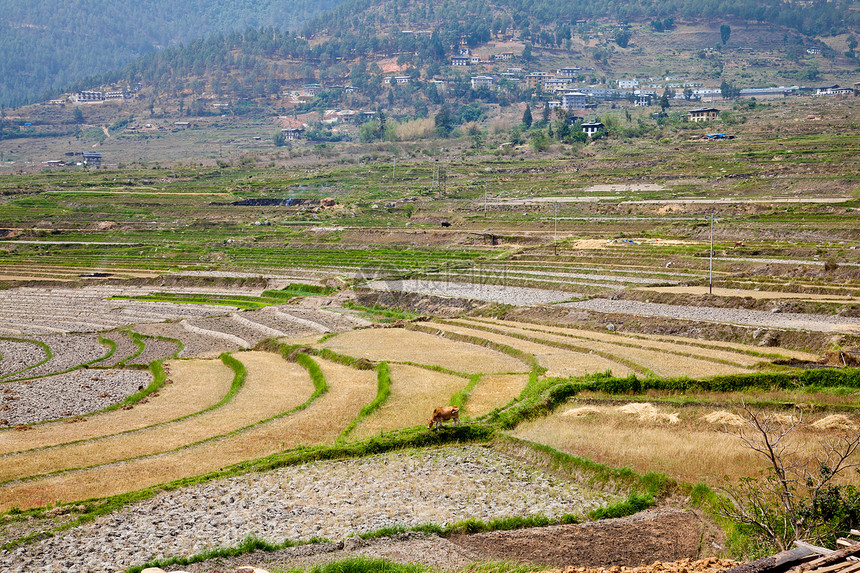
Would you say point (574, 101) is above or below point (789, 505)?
above

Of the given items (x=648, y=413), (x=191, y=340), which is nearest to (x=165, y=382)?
(x=191, y=340)

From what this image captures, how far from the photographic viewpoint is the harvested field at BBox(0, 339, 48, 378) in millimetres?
32844

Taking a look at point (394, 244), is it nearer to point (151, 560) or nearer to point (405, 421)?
point (405, 421)

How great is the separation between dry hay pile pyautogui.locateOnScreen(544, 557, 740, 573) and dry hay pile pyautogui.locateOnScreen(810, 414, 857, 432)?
7.36 metres

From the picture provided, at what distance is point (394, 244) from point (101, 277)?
2260 cm

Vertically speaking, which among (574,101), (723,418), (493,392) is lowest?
(493,392)

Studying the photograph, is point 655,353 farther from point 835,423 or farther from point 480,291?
point 480,291

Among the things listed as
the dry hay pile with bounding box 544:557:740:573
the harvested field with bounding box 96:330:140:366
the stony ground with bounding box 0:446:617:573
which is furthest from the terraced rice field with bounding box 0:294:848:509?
the dry hay pile with bounding box 544:557:740:573

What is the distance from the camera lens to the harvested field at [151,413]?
19831 millimetres

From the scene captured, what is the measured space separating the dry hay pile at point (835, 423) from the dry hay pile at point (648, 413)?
2799 millimetres

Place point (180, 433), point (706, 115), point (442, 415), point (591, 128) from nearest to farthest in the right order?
point (442, 415) → point (180, 433) → point (591, 128) → point (706, 115)

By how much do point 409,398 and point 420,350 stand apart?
8.23 m

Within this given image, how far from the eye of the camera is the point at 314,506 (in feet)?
46.2

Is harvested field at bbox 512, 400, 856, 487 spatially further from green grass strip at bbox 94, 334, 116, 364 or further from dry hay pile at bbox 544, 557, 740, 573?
green grass strip at bbox 94, 334, 116, 364
